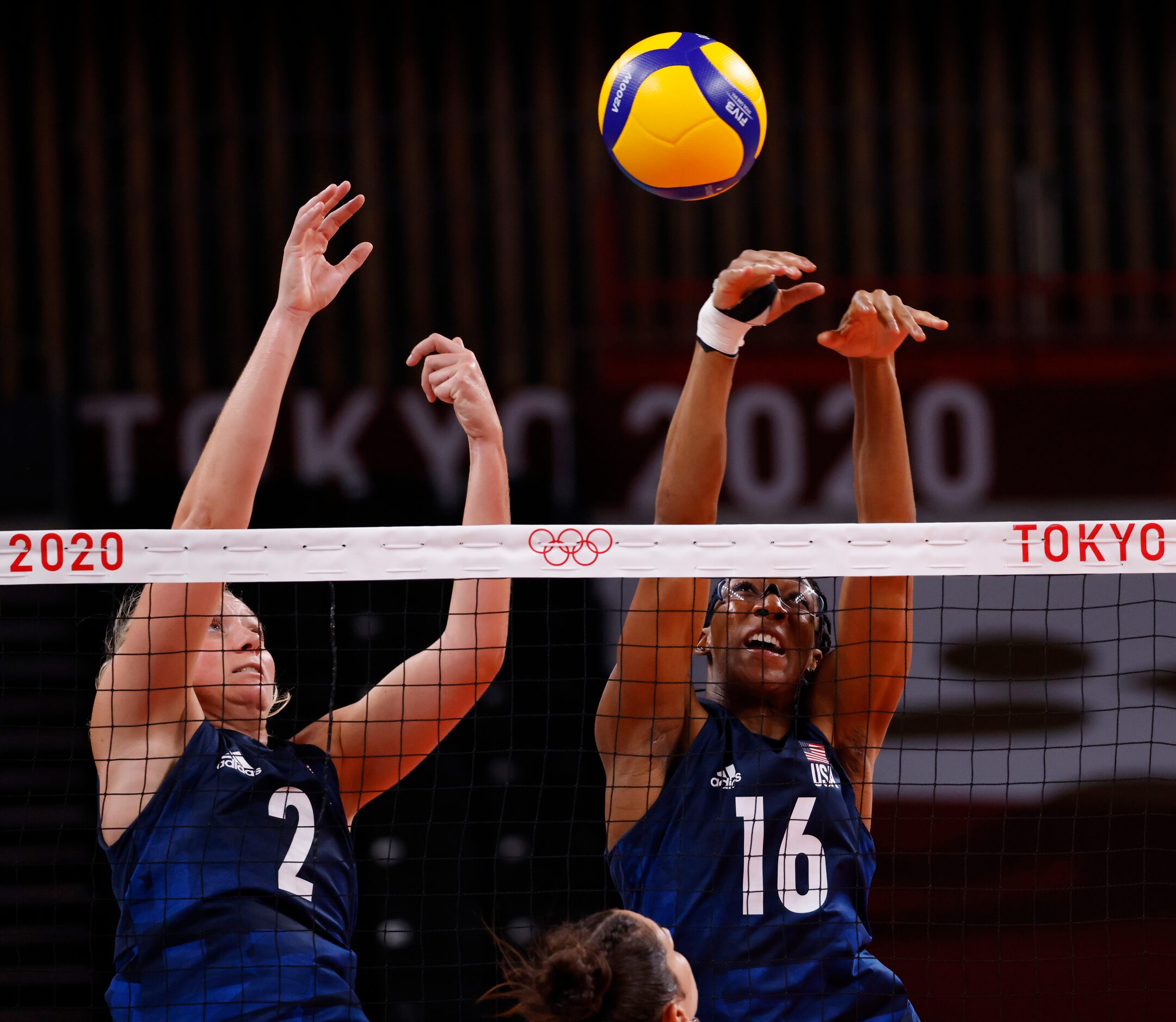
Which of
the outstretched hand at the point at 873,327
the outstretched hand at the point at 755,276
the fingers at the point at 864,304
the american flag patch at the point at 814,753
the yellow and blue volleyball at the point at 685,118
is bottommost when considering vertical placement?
the american flag patch at the point at 814,753

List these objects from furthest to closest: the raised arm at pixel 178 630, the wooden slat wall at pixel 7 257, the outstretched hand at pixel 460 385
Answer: the wooden slat wall at pixel 7 257, the outstretched hand at pixel 460 385, the raised arm at pixel 178 630

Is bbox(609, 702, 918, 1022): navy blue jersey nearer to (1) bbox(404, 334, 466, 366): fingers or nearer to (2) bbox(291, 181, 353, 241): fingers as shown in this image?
(1) bbox(404, 334, 466, 366): fingers

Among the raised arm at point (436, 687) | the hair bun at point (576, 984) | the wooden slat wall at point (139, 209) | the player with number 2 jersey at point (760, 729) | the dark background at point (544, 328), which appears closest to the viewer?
the hair bun at point (576, 984)

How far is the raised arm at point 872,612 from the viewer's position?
3.90 m

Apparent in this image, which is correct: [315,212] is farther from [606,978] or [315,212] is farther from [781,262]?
[606,978]

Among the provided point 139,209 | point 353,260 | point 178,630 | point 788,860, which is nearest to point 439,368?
point 353,260

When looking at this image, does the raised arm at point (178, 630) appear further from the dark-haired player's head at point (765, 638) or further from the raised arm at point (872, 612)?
the raised arm at point (872, 612)

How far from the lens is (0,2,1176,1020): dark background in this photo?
712 cm

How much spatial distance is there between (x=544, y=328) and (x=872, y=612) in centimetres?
470

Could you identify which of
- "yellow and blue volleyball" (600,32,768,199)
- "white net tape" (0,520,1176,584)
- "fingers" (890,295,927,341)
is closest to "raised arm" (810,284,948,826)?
"fingers" (890,295,927,341)

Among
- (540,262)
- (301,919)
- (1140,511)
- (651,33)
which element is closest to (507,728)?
(540,262)

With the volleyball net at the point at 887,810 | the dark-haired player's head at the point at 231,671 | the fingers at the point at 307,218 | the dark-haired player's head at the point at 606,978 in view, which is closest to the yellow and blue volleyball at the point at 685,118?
the fingers at the point at 307,218

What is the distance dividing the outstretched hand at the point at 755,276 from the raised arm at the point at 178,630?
104cm

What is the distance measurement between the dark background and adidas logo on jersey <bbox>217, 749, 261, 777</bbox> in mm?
3061
